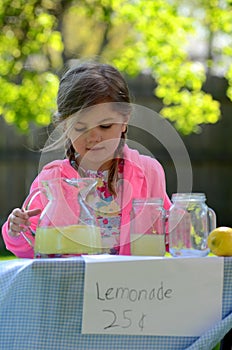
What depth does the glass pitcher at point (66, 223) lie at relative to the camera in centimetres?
167

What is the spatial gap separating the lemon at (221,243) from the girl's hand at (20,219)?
385mm

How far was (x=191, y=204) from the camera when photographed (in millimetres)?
1752

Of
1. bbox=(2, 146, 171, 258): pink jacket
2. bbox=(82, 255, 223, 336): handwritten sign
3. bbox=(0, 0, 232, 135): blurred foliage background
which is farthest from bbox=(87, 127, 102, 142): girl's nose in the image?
bbox=(0, 0, 232, 135): blurred foliage background

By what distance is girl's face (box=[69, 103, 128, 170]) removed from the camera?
198cm

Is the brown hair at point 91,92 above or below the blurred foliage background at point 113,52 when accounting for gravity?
above

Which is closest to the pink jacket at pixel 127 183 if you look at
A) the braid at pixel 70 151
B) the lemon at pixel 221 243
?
the braid at pixel 70 151

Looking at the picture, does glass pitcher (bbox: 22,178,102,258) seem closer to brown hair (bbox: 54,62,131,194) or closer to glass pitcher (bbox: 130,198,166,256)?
glass pitcher (bbox: 130,198,166,256)

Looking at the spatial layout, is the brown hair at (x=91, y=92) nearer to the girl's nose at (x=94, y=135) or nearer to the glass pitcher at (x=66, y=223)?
the girl's nose at (x=94, y=135)

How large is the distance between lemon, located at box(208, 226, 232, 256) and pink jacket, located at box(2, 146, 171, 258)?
0.30 metres

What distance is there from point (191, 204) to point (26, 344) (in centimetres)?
45

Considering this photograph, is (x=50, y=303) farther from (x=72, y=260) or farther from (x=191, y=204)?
(x=191, y=204)

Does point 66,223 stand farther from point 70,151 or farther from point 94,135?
point 70,151

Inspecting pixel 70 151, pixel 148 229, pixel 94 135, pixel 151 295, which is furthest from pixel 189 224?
pixel 70 151

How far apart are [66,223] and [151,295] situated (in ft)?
0.79
